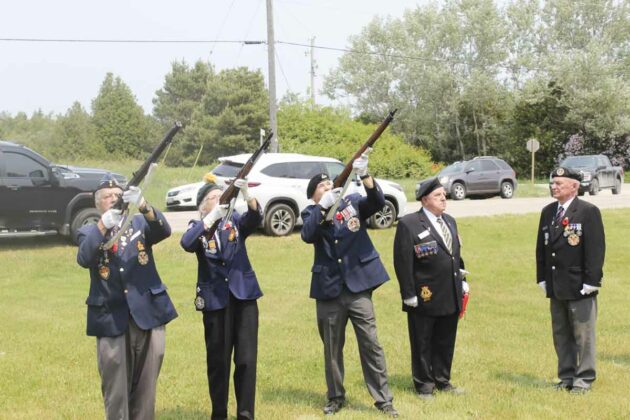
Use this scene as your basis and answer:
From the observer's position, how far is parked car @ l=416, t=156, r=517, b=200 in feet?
92.0

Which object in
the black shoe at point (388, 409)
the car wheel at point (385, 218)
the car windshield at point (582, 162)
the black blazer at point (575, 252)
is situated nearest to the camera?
the black shoe at point (388, 409)

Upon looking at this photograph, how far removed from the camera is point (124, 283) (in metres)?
5.15

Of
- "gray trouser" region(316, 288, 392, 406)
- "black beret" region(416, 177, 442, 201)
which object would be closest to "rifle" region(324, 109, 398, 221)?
"gray trouser" region(316, 288, 392, 406)

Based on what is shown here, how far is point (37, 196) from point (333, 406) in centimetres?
1090

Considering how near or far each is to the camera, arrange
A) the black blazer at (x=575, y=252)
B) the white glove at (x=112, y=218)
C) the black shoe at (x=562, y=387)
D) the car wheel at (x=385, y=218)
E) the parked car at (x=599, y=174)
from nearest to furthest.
Result: 1. the white glove at (x=112, y=218)
2. the black blazer at (x=575, y=252)
3. the black shoe at (x=562, y=387)
4. the car wheel at (x=385, y=218)
5. the parked car at (x=599, y=174)

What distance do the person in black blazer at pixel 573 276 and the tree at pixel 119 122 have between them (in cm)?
7281

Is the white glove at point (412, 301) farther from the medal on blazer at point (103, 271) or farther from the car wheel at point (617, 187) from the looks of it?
the car wheel at point (617, 187)

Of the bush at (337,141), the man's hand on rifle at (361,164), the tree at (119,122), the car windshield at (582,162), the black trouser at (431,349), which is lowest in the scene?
the black trouser at (431,349)

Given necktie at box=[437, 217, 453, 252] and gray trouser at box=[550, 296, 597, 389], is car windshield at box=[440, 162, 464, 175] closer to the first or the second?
gray trouser at box=[550, 296, 597, 389]

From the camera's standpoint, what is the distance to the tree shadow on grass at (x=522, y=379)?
712cm

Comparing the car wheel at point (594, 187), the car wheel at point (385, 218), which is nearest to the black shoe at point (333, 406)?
the car wheel at point (385, 218)

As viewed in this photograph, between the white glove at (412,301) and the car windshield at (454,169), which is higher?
the car windshield at (454,169)

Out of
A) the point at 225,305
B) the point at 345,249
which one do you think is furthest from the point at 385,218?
the point at 225,305

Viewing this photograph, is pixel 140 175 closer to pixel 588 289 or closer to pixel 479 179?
pixel 588 289
